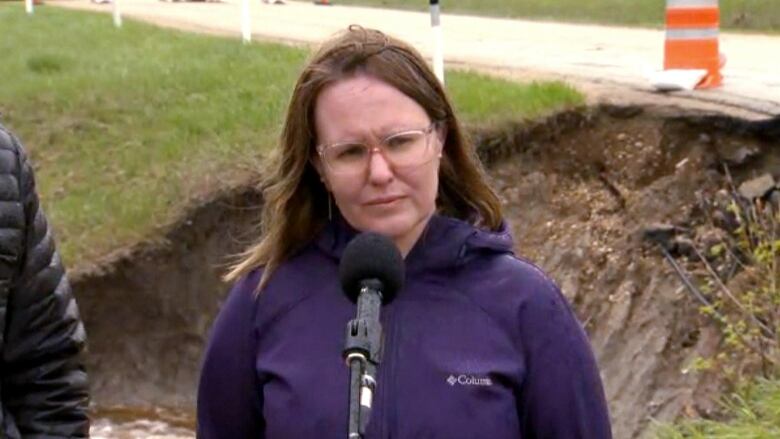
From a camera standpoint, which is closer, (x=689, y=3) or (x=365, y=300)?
(x=365, y=300)

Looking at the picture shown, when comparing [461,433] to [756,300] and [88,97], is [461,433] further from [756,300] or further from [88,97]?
[88,97]

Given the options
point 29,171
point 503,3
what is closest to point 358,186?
point 29,171

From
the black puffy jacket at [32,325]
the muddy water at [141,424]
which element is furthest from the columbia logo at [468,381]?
the muddy water at [141,424]

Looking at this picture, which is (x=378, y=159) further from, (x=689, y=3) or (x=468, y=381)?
(x=689, y=3)

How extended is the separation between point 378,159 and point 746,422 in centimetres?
439

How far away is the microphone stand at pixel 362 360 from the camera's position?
2385mm

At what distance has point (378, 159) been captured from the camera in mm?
2951

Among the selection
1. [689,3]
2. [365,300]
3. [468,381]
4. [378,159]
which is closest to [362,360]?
[365,300]

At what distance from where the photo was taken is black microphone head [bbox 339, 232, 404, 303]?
2660mm

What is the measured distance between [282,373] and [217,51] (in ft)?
41.3

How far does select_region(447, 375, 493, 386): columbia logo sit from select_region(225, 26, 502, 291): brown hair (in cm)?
38

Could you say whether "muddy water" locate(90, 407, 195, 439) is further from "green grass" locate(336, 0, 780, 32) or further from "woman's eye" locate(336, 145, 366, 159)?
"green grass" locate(336, 0, 780, 32)

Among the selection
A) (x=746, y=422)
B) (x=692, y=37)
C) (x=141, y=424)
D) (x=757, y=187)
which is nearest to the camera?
(x=746, y=422)

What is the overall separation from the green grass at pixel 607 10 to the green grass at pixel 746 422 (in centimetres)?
1564
